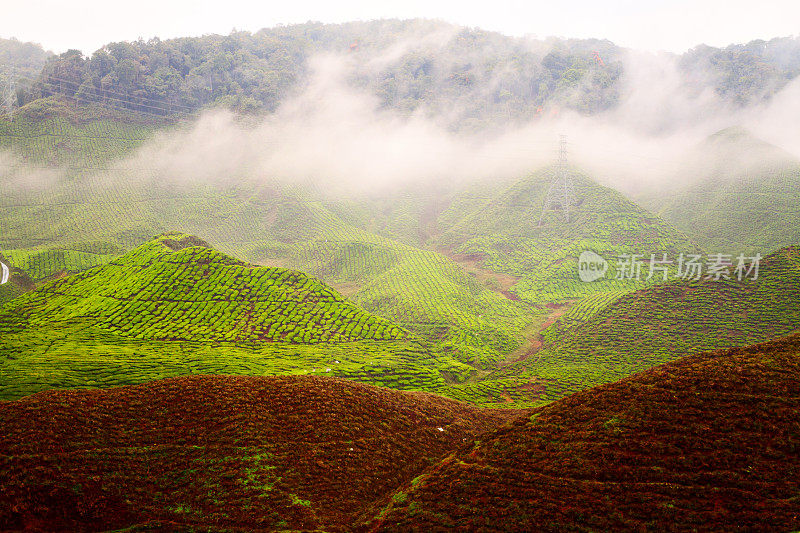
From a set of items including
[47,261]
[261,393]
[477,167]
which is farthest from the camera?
[477,167]

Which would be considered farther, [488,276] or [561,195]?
[561,195]

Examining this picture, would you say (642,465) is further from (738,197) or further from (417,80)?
(417,80)

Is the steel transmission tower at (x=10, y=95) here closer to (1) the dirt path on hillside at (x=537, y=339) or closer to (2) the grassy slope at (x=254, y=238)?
(2) the grassy slope at (x=254, y=238)

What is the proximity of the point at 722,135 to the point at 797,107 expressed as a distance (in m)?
49.6

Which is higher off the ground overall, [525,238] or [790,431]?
[525,238]

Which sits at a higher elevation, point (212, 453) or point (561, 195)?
point (561, 195)

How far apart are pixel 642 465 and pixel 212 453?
819 inches

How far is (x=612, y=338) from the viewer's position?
178ft

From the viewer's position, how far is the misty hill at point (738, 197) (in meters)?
90.3

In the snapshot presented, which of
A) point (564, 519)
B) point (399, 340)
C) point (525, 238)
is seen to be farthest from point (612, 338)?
point (525, 238)

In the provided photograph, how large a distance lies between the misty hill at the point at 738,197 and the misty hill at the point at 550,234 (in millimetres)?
10948

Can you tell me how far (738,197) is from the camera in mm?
104312

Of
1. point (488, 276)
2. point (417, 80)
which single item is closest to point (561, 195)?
point (488, 276)

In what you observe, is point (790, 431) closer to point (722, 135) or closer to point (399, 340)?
point (399, 340)
